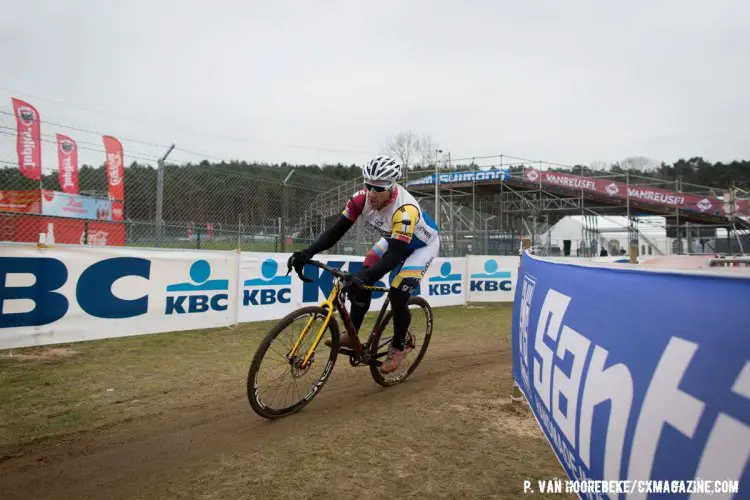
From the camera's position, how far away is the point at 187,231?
970cm

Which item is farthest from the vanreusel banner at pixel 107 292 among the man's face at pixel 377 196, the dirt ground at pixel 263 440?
the man's face at pixel 377 196

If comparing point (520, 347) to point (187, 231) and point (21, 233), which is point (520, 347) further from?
point (21, 233)

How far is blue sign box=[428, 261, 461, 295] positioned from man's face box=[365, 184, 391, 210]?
7511 millimetres

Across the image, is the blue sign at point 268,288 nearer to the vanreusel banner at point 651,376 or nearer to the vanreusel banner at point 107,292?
the vanreusel banner at point 107,292

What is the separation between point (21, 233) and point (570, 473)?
10.3 metres

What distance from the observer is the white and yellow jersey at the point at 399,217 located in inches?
152

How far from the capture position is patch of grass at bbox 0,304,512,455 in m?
3.58

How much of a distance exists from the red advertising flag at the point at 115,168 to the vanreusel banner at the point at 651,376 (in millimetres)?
8845

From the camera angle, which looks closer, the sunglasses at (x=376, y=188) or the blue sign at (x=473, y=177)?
the sunglasses at (x=376, y=188)

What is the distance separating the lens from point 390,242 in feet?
12.6

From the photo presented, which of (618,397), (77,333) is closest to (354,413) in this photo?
(618,397)

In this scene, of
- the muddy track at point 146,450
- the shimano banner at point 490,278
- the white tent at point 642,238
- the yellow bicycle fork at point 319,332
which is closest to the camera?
the muddy track at point 146,450

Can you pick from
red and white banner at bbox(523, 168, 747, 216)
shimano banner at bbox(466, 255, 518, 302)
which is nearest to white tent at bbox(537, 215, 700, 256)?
red and white banner at bbox(523, 168, 747, 216)

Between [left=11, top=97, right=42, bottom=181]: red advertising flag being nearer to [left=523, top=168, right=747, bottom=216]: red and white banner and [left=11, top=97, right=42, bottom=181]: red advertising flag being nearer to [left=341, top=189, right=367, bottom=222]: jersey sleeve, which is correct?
[left=341, top=189, right=367, bottom=222]: jersey sleeve
